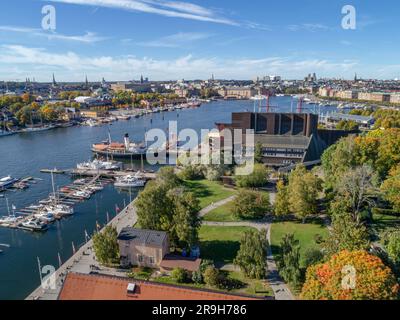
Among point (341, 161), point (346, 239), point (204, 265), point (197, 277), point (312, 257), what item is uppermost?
point (341, 161)

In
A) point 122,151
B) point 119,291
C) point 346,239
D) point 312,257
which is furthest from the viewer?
point 122,151

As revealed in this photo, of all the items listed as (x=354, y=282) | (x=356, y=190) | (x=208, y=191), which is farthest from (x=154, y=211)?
(x=356, y=190)

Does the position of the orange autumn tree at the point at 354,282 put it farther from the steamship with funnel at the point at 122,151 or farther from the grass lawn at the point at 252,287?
the steamship with funnel at the point at 122,151

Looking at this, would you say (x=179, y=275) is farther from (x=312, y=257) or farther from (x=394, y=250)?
(x=394, y=250)

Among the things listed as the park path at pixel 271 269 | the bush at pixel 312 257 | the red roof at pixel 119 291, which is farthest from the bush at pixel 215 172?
the red roof at pixel 119 291

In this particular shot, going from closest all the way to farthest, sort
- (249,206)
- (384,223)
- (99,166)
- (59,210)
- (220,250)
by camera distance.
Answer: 1. (220,250)
2. (384,223)
3. (249,206)
4. (59,210)
5. (99,166)

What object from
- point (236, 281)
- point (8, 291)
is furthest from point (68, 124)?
point (236, 281)
